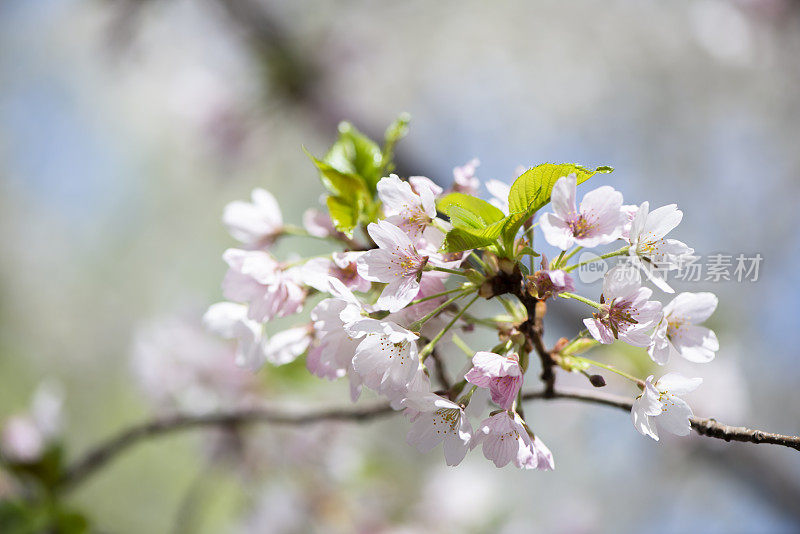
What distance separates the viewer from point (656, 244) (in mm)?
585

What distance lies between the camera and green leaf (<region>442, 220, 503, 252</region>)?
0.58m

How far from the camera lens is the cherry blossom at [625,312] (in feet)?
1.87

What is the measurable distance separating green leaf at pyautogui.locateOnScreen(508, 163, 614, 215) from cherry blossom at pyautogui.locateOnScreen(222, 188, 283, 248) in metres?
0.39

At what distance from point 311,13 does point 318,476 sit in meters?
2.64

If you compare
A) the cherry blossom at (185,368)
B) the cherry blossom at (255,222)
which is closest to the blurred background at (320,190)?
the cherry blossom at (185,368)

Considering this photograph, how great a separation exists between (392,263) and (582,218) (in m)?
0.20

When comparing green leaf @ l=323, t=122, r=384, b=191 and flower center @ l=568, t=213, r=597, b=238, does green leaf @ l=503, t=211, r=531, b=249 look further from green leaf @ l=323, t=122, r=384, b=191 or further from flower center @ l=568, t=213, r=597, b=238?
green leaf @ l=323, t=122, r=384, b=191

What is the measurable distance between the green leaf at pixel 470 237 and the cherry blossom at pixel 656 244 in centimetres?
14

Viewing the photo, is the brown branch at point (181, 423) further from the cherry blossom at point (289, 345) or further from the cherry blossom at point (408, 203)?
the cherry blossom at point (408, 203)

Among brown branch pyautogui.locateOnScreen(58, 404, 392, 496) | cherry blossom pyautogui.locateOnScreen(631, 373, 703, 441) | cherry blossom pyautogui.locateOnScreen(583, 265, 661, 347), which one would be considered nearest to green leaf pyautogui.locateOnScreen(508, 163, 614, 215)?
cherry blossom pyautogui.locateOnScreen(583, 265, 661, 347)

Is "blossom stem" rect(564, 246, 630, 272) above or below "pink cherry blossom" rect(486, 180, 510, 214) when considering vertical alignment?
below

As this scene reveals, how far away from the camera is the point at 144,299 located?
6.24 metres

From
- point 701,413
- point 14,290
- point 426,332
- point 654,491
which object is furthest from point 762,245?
point 14,290

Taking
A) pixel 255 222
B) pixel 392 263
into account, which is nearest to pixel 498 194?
pixel 392 263
